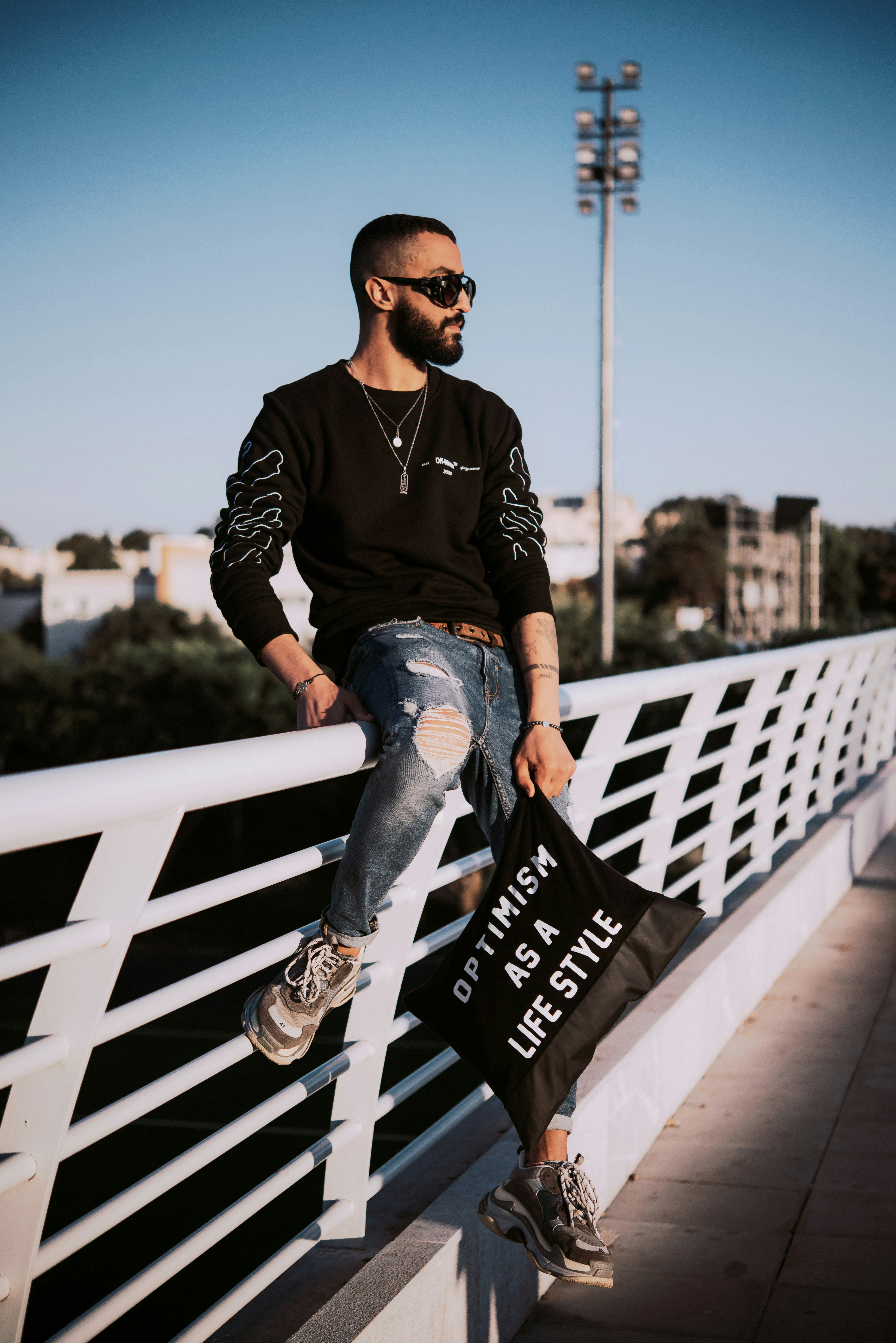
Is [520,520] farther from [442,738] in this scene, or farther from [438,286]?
[442,738]

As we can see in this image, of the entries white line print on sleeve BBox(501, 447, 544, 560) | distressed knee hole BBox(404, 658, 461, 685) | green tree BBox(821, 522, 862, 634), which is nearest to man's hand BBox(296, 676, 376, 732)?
distressed knee hole BBox(404, 658, 461, 685)

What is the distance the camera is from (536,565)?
8.54ft

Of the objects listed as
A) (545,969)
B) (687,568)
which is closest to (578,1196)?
(545,969)

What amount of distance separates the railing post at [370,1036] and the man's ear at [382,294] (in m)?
0.99

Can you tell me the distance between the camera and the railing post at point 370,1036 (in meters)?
2.37

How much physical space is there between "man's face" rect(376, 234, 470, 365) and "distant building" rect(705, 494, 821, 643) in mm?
52555

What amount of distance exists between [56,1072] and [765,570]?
101974 millimetres

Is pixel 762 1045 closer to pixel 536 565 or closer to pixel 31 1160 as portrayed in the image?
pixel 536 565

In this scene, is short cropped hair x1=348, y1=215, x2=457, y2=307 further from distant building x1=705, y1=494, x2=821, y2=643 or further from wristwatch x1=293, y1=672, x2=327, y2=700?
distant building x1=705, y1=494, x2=821, y2=643

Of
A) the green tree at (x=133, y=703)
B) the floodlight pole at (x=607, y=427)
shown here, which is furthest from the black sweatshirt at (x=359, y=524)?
the green tree at (x=133, y=703)

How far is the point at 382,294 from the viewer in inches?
102

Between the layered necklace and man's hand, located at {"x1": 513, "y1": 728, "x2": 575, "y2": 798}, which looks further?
the layered necklace

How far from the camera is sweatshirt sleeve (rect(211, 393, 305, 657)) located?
93.3 inches

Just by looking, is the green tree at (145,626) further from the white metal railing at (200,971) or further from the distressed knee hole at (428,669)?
the distressed knee hole at (428,669)
